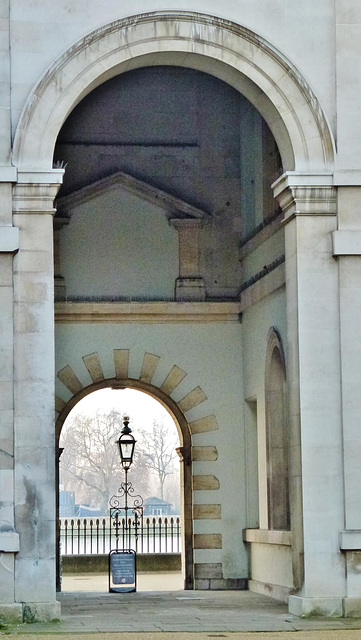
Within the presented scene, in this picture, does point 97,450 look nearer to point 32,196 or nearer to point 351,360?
point 351,360

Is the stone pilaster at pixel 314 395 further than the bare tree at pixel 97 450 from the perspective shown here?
No

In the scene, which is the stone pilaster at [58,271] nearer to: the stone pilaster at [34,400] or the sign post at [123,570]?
the sign post at [123,570]

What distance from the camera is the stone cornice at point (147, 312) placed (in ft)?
67.3

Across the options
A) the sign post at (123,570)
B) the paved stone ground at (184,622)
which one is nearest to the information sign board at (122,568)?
the sign post at (123,570)

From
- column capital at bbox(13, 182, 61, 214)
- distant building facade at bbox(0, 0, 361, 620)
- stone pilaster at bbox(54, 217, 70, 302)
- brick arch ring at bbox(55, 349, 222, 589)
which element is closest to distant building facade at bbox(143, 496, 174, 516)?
brick arch ring at bbox(55, 349, 222, 589)

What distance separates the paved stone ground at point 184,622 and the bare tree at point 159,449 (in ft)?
159

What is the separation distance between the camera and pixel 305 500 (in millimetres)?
14594

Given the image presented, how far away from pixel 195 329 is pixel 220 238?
5.20ft

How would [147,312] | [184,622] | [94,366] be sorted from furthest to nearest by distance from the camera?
[147,312]
[94,366]
[184,622]

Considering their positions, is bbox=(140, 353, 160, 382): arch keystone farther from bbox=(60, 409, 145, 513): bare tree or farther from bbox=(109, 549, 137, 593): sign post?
bbox=(60, 409, 145, 513): bare tree

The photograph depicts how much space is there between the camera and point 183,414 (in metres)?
20.6

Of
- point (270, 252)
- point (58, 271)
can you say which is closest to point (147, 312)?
point (58, 271)

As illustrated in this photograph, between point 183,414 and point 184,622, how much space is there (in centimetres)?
667

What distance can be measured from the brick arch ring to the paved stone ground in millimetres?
1986
